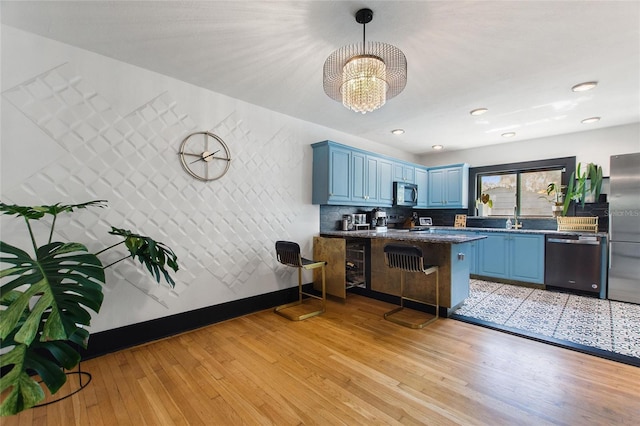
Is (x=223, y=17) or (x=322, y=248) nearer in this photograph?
(x=223, y=17)

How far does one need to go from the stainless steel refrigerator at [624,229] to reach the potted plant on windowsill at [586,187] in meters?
0.47

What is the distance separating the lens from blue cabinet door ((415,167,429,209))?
18.4ft

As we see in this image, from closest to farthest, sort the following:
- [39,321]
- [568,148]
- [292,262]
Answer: [39,321], [292,262], [568,148]

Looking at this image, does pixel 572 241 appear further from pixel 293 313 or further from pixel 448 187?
pixel 293 313

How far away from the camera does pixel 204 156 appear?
115 inches

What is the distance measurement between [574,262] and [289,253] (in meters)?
4.02

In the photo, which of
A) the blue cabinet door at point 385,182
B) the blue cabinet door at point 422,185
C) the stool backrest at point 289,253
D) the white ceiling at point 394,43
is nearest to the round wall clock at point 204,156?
the white ceiling at point 394,43

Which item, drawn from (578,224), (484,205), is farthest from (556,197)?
(484,205)

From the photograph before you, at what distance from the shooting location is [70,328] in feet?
4.24

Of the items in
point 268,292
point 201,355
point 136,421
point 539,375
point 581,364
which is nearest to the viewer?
point 136,421

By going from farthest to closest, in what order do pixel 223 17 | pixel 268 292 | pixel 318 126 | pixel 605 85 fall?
pixel 318 126 < pixel 268 292 < pixel 605 85 < pixel 223 17

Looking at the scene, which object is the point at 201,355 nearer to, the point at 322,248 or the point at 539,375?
the point at 322,248

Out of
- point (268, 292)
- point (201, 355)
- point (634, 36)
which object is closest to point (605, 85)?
point (634, 36)

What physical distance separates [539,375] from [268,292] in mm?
2672
